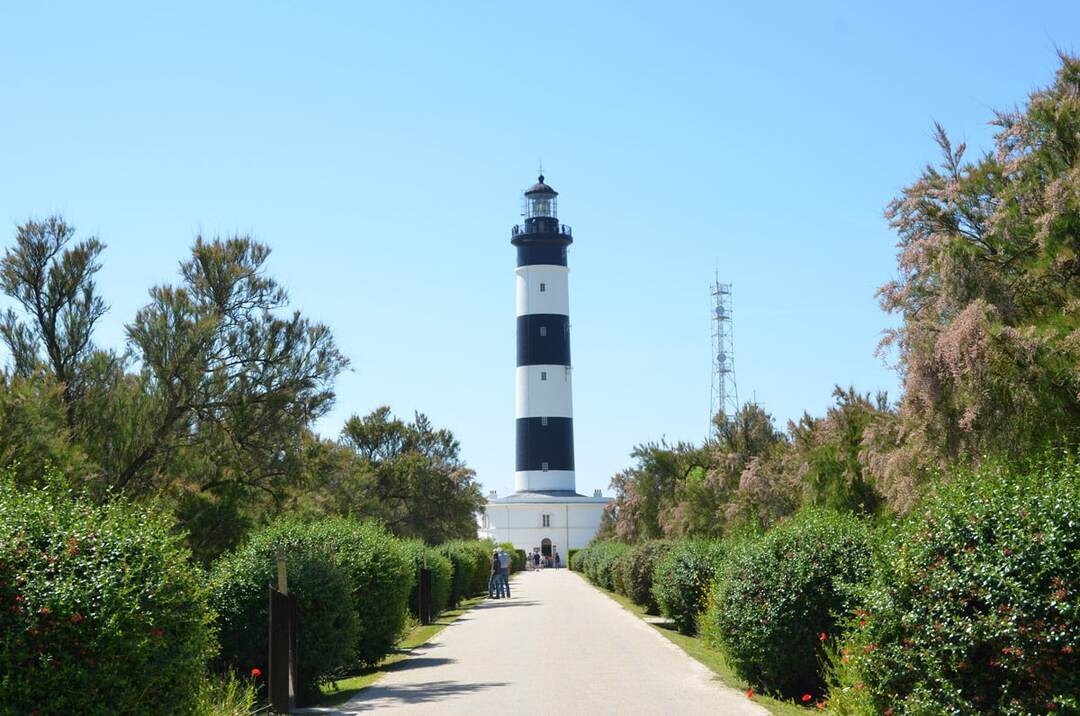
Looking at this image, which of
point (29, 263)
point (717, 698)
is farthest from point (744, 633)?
point (29, 263)

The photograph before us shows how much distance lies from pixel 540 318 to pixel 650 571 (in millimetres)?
44857

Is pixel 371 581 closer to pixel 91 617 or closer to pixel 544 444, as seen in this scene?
pixel 91 617

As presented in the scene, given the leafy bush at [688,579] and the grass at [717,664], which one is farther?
the leafy bush at [688,579]

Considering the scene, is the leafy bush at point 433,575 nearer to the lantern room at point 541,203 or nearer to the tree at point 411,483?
the tree at point 411,483

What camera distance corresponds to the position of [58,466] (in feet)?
54.1

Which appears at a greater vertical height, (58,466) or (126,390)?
(126,390)

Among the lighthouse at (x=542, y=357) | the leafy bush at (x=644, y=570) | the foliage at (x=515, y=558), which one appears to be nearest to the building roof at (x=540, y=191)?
the lighthouse at (x=542, y=357)

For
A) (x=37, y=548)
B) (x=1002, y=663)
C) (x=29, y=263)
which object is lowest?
(x=1002, y=663)

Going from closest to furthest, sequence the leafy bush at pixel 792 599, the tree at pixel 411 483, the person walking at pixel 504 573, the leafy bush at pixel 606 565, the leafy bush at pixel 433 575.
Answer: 1. the leafy bush at pixel 792 599
2. the leafy bush at pixel 433 575
3. the leafy bush at pixel 606 565
4. the person walking at pixel 504 573
5. the tree at pixel 411 483

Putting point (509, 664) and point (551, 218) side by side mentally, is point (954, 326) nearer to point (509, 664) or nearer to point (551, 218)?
point (509, 664)

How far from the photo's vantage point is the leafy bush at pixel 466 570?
3441 cm

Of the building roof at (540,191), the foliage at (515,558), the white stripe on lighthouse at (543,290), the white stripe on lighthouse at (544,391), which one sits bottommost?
the foliage at (515,558)

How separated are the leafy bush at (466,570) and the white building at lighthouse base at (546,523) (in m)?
42.4

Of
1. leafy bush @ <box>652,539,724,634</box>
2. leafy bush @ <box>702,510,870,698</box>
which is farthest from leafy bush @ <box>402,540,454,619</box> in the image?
leafy bush @ <box>702,510,870,698</box>
